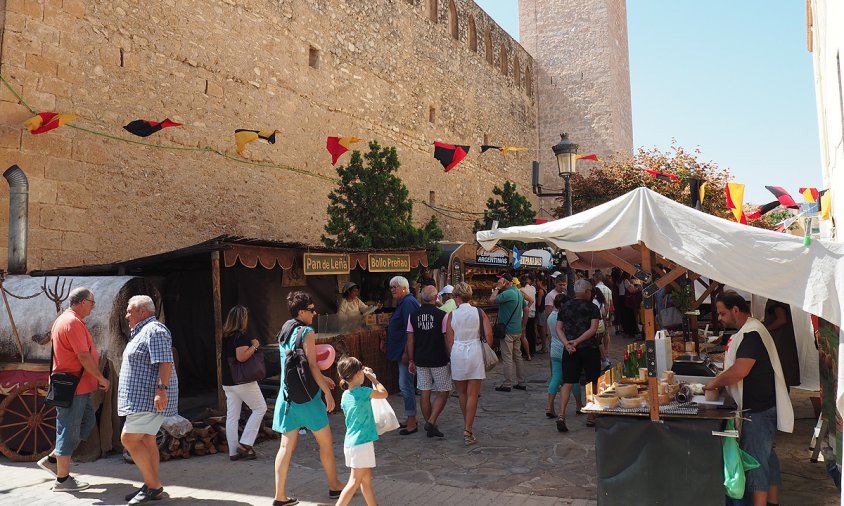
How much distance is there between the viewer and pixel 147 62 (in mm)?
10203

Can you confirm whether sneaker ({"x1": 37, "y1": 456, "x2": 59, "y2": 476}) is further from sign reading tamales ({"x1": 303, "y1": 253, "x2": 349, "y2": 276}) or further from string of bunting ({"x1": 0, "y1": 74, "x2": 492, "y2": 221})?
string of bunting ({"x1": 0, "y1": 74, "x2": 492, "y2": 221})

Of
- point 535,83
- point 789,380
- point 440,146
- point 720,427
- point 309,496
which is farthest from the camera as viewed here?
point 535,83

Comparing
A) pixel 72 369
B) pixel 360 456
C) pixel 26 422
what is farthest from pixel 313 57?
pixel 360 456

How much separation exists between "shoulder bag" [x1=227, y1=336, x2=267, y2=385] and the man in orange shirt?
1125 millimetres

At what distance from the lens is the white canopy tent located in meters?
3.43

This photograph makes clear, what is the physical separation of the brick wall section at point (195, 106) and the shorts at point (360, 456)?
6366mm

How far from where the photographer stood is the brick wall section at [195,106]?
859 centimetres

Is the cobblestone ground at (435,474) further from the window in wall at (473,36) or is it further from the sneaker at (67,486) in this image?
the window in wall at (473,36)

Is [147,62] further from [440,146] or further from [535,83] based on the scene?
[535,83]

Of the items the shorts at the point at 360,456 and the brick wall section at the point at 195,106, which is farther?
the brick wall section at the point at 195,106

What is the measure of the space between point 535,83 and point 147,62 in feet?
68.1

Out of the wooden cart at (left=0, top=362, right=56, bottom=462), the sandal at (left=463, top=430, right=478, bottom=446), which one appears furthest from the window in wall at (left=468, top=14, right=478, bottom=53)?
the wooden cart at (left=0, top=362, right=56, bottom=462)

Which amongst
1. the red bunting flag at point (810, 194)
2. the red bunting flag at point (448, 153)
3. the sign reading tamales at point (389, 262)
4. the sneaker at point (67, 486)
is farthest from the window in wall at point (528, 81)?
the sneaker at point (67, 486)

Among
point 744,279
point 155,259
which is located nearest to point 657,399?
point 744,279
